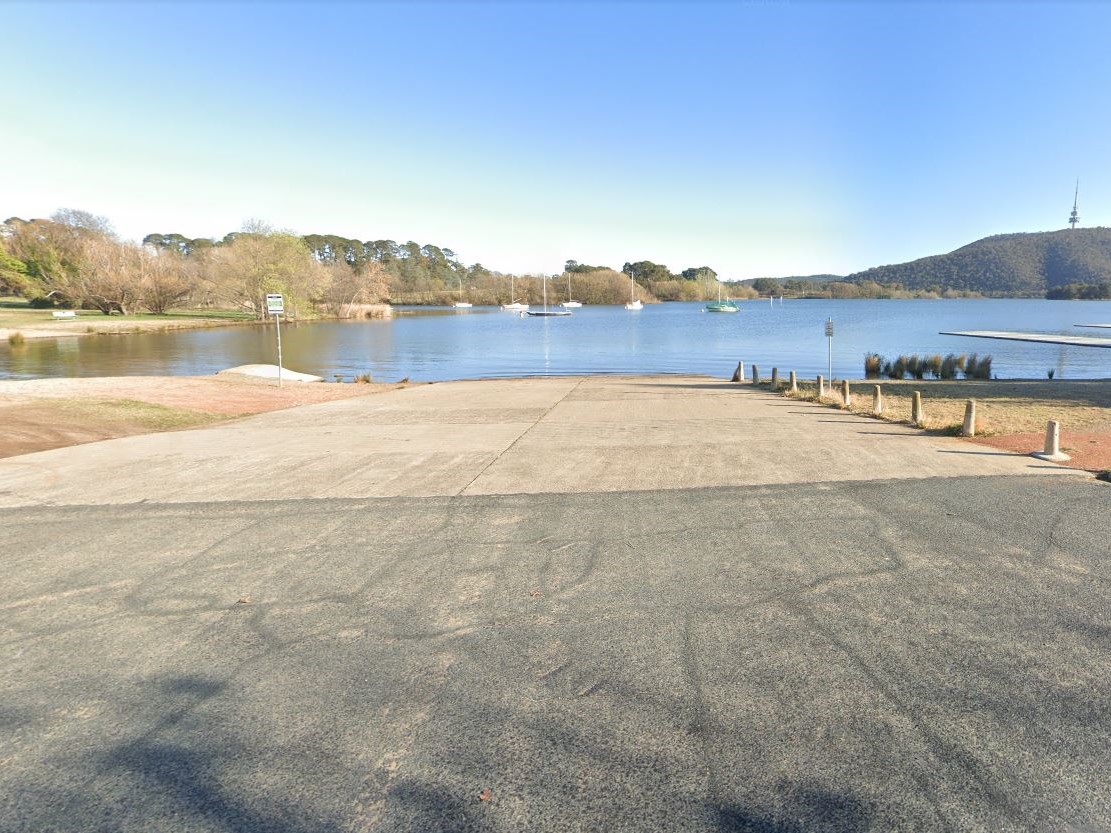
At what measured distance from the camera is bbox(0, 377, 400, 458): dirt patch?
12.3 meters

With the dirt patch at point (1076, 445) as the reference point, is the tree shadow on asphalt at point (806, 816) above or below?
above

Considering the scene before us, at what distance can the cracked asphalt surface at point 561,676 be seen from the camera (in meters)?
2.63

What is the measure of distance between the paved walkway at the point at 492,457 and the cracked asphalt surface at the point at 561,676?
66.9 inches

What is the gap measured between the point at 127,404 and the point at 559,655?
16.5 meters

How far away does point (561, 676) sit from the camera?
3582 mm

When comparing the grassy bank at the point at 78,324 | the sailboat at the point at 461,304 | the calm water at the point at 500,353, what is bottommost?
the calm water at the point at 500,353

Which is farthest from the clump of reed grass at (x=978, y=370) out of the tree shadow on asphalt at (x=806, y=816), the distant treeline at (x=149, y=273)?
the distant treeline at (x=149, y=273)

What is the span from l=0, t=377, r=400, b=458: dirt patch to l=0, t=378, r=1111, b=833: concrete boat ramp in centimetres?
502

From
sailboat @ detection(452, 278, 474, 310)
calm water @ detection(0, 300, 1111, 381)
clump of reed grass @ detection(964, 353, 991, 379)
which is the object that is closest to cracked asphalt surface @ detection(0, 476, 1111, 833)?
clump of reed grass @ detection(964, 353, 991, 379)

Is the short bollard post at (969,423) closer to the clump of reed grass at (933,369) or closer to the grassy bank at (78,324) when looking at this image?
the clump of reed grass at (933,369)

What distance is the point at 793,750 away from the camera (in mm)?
2932

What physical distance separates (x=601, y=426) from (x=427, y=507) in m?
6.32

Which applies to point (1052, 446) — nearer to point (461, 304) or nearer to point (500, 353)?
point (500, 353)

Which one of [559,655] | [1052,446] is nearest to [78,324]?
[559,655]
